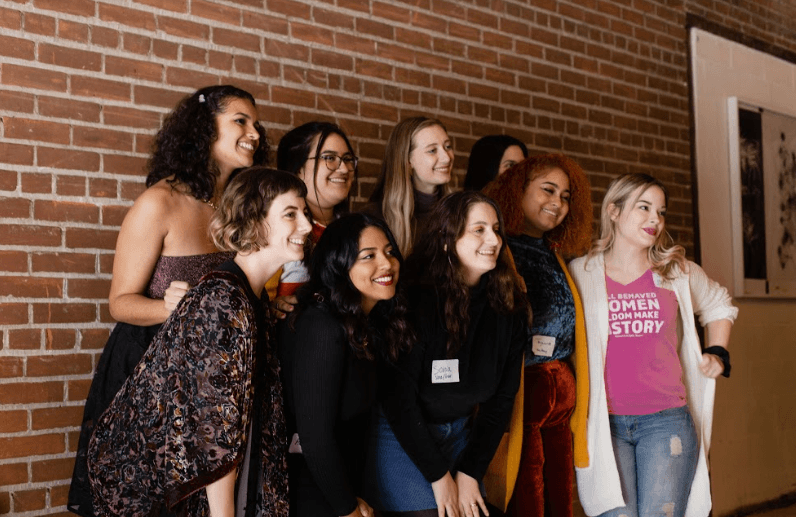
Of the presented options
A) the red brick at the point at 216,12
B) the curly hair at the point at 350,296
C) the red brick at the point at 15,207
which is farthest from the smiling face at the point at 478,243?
the red brick at the point at 15,207

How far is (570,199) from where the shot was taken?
3.02 metres

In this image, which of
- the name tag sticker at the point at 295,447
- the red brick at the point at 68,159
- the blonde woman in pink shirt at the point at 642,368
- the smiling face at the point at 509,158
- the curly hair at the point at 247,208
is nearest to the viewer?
the curly hair at the point at 247,208

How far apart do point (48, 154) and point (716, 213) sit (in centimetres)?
403

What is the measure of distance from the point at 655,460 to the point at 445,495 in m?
0.88

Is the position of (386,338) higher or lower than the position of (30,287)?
lower

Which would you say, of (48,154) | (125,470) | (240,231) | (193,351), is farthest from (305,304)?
(48,154)

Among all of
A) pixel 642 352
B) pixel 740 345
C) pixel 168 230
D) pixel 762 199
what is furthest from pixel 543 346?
pixel 762 199

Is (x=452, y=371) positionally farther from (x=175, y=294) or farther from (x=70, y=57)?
(x=70, y=57)

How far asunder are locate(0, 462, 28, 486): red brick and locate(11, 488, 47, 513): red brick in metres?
0.04

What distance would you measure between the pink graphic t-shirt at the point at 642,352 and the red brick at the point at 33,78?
210cm

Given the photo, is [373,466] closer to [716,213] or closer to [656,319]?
[656,319]

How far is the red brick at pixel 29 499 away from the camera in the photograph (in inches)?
101

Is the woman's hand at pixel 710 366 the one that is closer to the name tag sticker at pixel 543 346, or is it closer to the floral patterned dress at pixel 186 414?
the name tag sticker at pixel 543 346

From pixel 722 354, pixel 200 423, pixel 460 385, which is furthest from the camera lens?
pixel 722 354
